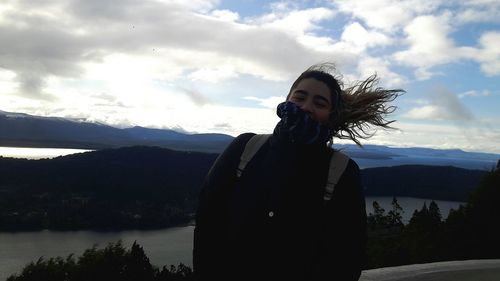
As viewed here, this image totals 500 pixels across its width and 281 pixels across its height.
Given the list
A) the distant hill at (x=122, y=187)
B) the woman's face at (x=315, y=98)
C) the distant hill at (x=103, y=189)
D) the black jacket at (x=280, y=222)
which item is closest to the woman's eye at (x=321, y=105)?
the woman's face at (x=315, y=98)

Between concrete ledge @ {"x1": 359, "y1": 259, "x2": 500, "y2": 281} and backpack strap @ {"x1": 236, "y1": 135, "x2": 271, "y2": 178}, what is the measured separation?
2.30 meters

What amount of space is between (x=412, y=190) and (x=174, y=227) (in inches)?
2383

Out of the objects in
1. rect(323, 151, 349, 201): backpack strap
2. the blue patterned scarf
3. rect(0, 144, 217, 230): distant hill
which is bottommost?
rect(0, 144, 217, 230): distant hill

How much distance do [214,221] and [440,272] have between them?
352 centimetres

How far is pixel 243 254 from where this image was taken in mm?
1740

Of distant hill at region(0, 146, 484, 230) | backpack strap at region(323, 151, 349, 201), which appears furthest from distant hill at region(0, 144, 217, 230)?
backpack strap at region(323, 151, 349, 201)

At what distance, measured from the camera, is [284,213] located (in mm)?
1717

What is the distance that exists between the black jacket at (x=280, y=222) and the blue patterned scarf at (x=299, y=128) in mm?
42

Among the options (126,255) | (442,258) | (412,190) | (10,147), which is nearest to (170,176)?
(412,190)

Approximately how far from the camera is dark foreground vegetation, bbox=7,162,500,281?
22766mm

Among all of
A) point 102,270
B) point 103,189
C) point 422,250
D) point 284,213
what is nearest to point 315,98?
point 284,213

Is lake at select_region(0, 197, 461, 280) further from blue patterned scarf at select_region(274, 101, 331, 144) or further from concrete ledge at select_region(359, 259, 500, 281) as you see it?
blue patterned scarf at select_region(274, 101, 331, 144)

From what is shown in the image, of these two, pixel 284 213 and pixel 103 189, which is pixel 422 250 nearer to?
pixel 284 213

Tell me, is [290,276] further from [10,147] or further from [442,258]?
[10,147]
